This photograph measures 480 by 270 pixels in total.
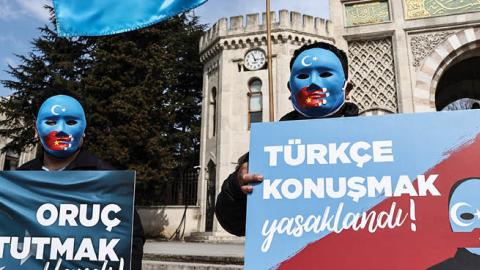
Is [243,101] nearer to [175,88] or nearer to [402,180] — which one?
[175,88]

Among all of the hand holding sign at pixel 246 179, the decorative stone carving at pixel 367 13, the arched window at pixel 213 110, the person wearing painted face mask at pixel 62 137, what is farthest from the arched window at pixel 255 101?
the hand holding sign at pixel 246 179

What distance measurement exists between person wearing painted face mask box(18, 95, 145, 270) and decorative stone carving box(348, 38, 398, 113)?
12.4 meters

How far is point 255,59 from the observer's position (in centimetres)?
1711

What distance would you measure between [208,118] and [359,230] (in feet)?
54.6

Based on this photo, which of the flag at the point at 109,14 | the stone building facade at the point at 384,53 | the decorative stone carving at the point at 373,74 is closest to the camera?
the flag at the point at 109,14

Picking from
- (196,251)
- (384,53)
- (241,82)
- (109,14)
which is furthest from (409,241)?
(241,82)

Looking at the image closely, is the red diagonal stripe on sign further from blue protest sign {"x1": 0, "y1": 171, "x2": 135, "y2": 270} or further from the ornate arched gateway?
the ornate arched gateway

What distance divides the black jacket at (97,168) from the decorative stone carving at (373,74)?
40.5ft

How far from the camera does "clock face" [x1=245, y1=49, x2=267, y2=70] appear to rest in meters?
17.0

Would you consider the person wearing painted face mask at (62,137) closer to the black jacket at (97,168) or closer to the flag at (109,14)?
the black jacket at (97,168)

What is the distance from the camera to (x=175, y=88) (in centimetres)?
2764

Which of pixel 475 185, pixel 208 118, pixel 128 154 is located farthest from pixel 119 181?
pixel 208 118

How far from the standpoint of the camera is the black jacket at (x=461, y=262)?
1.62 metres

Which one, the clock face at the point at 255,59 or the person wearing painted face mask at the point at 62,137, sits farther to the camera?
the clock face at the point at 255,59
